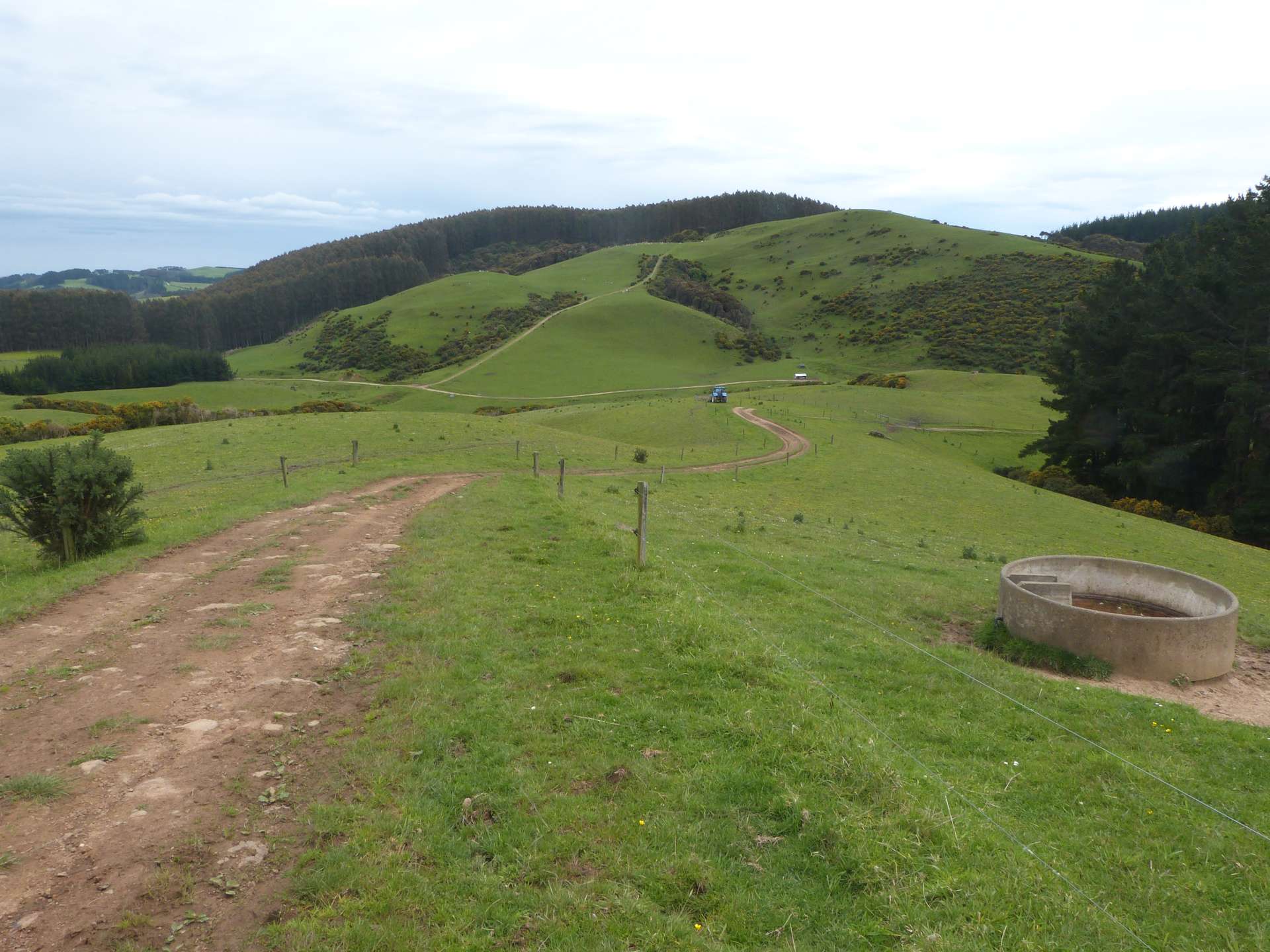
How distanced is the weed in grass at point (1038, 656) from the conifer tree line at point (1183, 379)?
37.1 metres

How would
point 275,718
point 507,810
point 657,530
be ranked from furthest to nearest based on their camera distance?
point 657,530 → point 275,718 → point 507,810

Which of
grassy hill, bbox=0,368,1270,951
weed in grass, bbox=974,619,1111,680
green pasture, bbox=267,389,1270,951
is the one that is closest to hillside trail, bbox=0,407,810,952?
grassy hill, bbox=0,368,1270,951

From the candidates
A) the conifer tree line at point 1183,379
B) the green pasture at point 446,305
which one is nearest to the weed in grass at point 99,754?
the conifer tree line at point 1183,379

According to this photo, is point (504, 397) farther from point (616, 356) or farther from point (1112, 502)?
point (1112, 502)

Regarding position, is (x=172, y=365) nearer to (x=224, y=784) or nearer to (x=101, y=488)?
(x=101, y=488)

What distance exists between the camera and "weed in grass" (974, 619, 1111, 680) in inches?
464

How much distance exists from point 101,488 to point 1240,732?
68.3ft

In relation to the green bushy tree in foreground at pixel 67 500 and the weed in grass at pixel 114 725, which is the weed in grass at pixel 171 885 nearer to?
the weed in grass at pixel 114 725

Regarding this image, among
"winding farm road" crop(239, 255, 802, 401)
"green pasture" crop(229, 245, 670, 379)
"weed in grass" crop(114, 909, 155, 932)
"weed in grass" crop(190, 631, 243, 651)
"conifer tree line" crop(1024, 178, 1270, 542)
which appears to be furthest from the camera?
"green pasture" crop(229, 245, 670, 379)

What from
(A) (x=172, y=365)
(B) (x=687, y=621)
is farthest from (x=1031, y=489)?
(A) (x=172, y=365)

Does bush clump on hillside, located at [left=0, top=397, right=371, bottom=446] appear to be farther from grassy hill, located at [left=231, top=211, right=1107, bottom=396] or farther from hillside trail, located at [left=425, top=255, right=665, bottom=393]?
grassy hill, located at [left=231, top=211, right=1107, bottom=396]

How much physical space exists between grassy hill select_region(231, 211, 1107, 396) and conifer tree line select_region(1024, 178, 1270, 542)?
4530 centimetres

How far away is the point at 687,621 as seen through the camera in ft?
34.8

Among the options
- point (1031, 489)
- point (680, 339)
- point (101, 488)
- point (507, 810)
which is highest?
point (680, 339)
